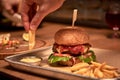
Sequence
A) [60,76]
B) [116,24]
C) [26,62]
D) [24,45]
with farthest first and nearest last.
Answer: [116,24] < [24,45] < [26,62] < [60,76]

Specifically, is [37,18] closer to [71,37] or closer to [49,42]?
[71,37]

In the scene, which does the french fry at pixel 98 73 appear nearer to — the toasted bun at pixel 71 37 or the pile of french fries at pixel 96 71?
the pile of french fries at pixel 96 71

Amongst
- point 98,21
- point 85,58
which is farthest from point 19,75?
point 98,21

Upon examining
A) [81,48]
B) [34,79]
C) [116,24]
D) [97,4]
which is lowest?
[34,79]

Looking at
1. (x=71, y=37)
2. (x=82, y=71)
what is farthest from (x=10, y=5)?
(x=82, y=71)

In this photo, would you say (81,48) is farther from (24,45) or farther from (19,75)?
(24,45)

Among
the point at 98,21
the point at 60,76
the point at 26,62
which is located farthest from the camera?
the point at 98,21

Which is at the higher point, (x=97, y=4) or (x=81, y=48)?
(x=97, y=4)
